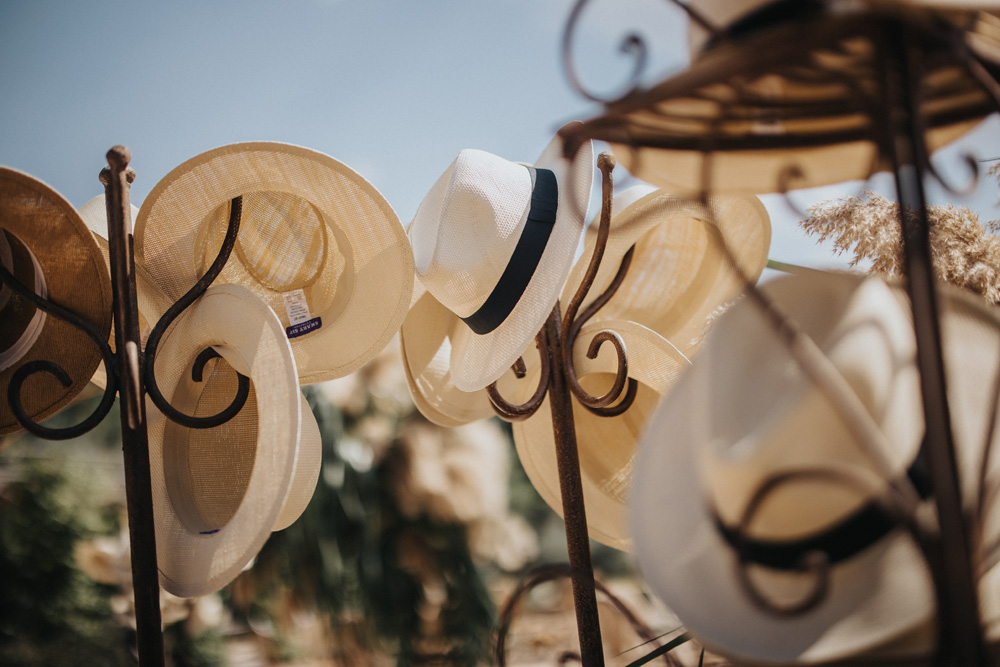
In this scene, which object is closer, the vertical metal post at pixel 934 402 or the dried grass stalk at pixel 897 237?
the vertical metal post at pixel 934 402

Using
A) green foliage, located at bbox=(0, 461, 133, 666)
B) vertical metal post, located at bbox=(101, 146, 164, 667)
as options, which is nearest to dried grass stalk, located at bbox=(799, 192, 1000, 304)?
vertical metal post, located at bbox=(101, 146, 164, 667)

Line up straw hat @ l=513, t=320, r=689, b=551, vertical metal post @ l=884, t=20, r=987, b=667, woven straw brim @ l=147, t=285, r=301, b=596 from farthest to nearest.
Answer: straw hat @ l=513, t=320, r=689, b=551, woven straw brim @ l=147, t=285, r=301, b=596, vertical metal post @ l=884, t=20, r=987, b=667

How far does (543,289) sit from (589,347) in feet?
0.42

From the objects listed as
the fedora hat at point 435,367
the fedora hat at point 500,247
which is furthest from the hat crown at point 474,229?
the fedora hat at point 435,367

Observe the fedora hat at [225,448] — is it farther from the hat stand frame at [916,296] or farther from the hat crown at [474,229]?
the hat stand frame at [916,296]

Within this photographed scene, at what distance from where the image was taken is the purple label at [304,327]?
1052 mm

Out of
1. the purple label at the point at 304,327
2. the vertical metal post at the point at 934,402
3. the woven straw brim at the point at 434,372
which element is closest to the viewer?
the vertical metal post at the point at 934,402

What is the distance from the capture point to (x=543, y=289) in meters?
0.91

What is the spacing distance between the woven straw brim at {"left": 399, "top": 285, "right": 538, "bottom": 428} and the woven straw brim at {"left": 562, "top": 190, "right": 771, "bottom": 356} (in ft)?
0.81

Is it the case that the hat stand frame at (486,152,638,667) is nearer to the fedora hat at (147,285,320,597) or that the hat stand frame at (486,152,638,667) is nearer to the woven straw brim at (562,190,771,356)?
the woven straw brim at (562,190,771,356)

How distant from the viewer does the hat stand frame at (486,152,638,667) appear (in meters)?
0.91

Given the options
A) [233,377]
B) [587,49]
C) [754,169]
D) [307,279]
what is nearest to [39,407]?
[233,377]

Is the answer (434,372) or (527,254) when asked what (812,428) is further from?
(434,372)

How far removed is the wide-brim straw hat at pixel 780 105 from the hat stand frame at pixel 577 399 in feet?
0.91
